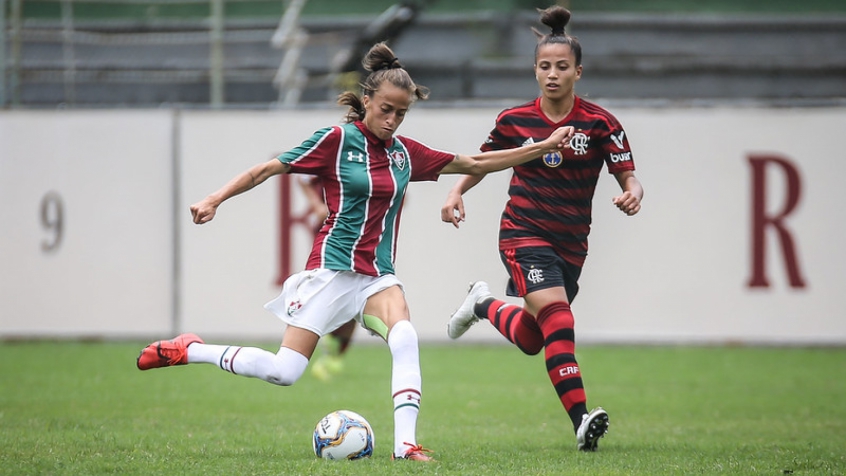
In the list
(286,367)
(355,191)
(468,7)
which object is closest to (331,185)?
(355,191)

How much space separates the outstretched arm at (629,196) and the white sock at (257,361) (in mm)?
1820

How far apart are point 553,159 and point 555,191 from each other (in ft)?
0.60

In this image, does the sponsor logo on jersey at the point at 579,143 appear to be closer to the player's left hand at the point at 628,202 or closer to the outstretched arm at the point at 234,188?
the player's left hand at the point at 628,202

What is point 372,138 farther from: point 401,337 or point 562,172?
point 562,172

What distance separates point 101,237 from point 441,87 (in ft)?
14.9

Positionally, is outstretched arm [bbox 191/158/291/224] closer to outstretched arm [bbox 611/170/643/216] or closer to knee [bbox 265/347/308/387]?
knee [bbox 265/347/308/387]

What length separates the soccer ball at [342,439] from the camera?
5.46 metres

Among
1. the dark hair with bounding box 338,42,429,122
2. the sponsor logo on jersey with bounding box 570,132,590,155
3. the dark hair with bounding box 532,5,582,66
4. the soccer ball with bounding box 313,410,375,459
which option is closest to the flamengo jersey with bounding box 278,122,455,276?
the dark hair with bounding box 338,42,429,122

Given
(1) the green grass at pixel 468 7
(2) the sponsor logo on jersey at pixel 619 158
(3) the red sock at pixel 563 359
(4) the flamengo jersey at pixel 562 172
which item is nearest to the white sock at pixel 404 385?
(3) the red sock at pixel 563 359

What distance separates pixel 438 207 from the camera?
41.8ft

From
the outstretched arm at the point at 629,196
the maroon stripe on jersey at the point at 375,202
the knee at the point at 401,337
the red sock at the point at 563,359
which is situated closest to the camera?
the knee at the point at 401,337

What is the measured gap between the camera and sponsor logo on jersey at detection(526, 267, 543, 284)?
6.28 metres

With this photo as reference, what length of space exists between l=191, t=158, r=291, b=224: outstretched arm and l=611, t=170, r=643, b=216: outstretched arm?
5.69 feet

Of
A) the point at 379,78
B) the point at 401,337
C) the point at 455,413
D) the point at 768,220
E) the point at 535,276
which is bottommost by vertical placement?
the point at 455,413
